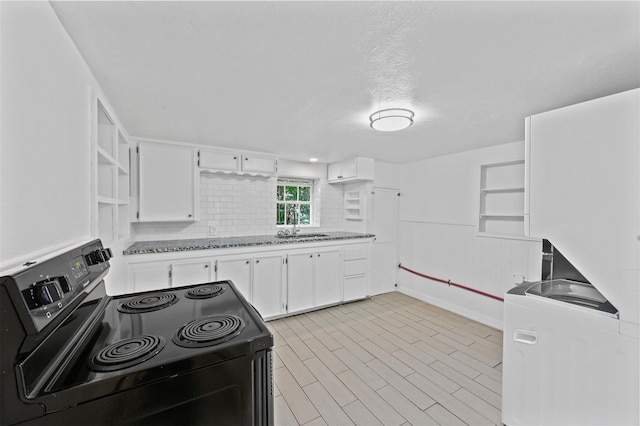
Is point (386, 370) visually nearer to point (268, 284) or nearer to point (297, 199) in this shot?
point (268, 284)

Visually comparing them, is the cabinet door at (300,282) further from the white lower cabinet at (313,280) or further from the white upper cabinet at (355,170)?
the white upper cabinet at (355,170)

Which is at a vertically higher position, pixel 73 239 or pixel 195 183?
pixel 195 183

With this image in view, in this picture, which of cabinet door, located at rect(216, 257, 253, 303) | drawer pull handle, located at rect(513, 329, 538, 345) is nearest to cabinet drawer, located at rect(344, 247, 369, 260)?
cabinet door, located at rect(216, 257, 253, 303)

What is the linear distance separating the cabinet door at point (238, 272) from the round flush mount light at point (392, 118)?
2128 mm

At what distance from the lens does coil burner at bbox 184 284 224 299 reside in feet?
4.75

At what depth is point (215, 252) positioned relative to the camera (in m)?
2.99

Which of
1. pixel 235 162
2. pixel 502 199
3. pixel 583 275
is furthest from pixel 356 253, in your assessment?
pixel 583 275

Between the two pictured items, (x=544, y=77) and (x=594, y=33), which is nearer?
(x=594, y=33)

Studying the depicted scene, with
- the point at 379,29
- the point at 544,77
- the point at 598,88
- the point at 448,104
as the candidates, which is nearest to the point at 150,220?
the point at 379,29

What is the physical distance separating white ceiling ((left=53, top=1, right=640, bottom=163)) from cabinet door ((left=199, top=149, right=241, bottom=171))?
0.90 metres

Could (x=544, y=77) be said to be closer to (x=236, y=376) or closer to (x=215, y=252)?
(x=236, y=376)

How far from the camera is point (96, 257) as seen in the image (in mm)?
1235

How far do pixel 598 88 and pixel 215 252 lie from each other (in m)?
3.51

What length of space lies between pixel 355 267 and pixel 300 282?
3.10 feet
